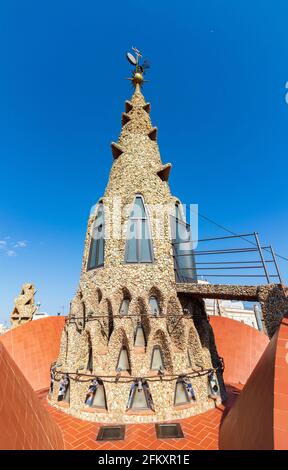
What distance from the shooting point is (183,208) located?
514 inches

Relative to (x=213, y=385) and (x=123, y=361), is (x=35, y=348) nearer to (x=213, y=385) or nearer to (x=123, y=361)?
(x=123, y=361)

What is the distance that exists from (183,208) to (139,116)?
680 centimetres

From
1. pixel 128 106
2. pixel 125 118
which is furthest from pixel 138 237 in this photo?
pixel 128 106

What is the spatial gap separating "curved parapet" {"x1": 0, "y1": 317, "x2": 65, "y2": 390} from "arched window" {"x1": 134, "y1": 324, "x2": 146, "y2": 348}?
20.7 ft

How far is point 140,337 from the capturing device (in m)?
9.62

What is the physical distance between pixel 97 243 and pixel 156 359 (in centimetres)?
608

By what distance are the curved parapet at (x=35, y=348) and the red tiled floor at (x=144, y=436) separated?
13.5ft

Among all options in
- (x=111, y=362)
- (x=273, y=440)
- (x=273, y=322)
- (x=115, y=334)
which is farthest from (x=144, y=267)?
(x=273, y=440)

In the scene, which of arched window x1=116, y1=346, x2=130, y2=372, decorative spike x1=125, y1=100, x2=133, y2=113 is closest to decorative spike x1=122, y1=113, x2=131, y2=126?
decorative spike x1=125, y1=100, x2=133, y2=113

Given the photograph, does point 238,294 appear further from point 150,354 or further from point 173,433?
point 173,433

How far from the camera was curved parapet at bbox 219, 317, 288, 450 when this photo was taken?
3494mm

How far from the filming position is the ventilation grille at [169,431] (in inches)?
277

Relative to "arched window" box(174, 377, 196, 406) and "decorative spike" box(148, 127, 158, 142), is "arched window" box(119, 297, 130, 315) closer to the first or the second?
"arched window" box(174, 377, 196, 406)

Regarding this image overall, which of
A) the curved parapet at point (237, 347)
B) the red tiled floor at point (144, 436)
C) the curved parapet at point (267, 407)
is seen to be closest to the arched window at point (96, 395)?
the red tiled floor at point (144, 436)
